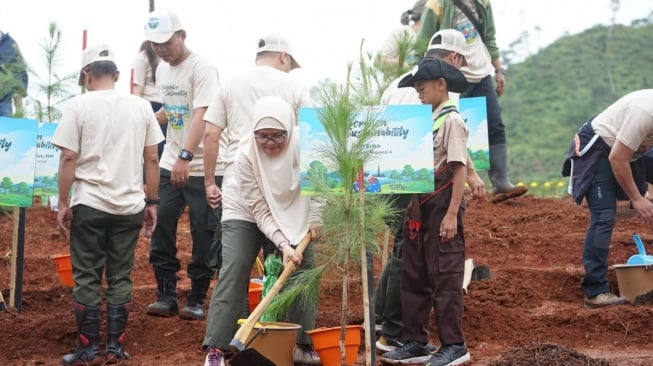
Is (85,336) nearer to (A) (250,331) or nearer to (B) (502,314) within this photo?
(A) (250,331)

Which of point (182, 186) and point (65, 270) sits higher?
point (182, 186)

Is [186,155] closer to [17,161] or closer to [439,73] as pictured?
[17,161]

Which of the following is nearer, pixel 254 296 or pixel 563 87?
pixel 254 296

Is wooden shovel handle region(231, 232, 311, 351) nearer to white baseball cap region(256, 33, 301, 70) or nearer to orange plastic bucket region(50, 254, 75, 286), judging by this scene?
white baseball cap region(256, 33, 301, 70)

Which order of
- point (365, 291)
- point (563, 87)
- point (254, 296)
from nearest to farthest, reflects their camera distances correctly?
point (365, 291), point (254, 296), point (563, 87)

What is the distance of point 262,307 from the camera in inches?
205

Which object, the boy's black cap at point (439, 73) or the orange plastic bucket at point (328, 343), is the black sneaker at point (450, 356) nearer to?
the orange plastic bucket at point (328, 343)

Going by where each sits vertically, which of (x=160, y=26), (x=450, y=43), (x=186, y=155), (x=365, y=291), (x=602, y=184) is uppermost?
(x=160, y=26)

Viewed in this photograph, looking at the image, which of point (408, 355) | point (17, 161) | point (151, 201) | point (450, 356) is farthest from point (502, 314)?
point (17, 161)

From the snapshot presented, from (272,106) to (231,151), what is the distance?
1.02 metres

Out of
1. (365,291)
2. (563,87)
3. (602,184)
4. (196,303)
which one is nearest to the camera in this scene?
(365,291)

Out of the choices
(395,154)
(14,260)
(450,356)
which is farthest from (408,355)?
(14,260)

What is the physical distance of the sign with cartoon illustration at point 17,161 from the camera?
22.3ft

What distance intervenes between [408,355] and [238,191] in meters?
1.26
